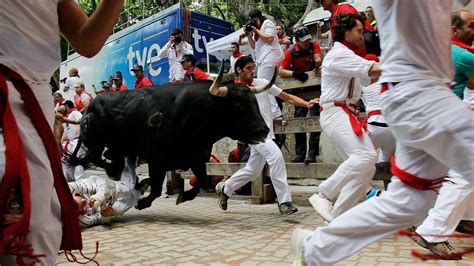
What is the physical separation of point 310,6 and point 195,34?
5.19m

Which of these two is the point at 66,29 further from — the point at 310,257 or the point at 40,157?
the point at 310,257

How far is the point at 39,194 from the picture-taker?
1.48m

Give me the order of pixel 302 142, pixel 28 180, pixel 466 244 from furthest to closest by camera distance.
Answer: pixel 302 142, pixel 466 244, pixel 28 180

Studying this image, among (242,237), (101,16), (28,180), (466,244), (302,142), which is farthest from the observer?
(302,142)

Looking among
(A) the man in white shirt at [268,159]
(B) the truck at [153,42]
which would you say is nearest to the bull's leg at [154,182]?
(A) the man in white shirt at [268,159]

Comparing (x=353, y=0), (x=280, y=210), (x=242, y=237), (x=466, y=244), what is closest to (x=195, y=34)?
(x=353, y=0)

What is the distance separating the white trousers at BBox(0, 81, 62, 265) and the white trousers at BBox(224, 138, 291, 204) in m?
5.15

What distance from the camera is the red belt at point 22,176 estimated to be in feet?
4.58

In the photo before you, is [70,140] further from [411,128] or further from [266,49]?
[411,128]

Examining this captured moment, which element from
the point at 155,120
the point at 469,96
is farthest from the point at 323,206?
the point at 155,120

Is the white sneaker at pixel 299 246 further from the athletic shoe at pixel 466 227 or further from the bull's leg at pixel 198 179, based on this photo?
the bull's leg at pixel 198 179

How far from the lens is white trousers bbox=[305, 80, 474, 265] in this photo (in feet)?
8.16

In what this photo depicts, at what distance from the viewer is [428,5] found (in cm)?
271

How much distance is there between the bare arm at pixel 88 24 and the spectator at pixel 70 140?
559 cm
